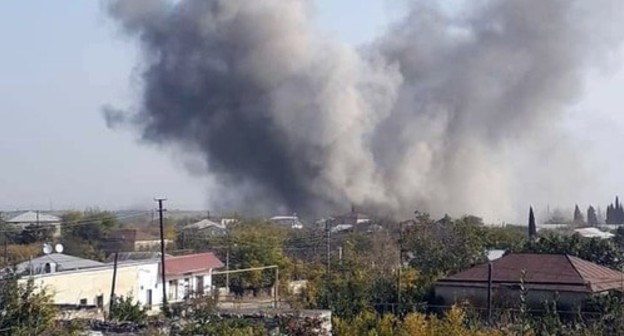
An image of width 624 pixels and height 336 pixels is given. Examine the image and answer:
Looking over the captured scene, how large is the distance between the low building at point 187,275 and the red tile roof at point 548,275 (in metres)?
7.70

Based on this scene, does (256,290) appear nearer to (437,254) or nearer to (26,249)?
(437,254)

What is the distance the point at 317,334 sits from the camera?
10.2 meters

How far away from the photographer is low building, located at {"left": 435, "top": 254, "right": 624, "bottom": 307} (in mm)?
16562

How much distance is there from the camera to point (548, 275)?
17266 millimetres

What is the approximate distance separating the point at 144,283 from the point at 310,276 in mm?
3879

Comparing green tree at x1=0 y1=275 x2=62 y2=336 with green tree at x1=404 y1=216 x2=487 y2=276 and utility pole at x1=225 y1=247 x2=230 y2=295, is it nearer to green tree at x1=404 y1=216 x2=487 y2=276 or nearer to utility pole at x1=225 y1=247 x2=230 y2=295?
green tree at x1=404 y1=216 x2=487 y2=276

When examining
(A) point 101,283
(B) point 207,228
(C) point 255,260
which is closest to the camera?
(A) point 101,283

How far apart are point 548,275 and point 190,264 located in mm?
10081

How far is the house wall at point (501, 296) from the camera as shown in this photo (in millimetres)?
16500

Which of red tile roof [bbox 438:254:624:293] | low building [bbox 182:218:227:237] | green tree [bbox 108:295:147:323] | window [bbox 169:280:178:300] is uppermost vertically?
low building [bbox 182:218:227:237]

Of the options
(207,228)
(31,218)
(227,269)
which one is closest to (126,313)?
(227,269)

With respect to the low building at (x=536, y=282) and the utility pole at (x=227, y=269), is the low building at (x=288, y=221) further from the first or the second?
the low building at (x=536, y=282)

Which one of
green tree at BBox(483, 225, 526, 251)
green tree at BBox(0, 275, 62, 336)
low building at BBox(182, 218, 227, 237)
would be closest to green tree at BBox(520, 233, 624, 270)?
green tree at BBox(483, 225, 526, 251)

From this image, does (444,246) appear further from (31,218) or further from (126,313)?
(31,218)
